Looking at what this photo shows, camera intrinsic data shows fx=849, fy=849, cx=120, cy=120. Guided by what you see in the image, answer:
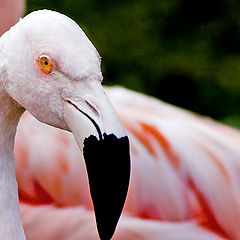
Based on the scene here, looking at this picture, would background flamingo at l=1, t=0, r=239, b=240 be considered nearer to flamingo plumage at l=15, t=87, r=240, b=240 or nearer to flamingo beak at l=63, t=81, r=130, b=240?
flamingo plumage at l=15, t=87, r=240, b=240

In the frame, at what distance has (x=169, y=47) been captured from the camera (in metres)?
5.48

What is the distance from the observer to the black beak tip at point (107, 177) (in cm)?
152

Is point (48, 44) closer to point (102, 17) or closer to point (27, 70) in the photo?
point (27, 70)

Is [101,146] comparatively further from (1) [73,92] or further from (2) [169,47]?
(2) [169,47]

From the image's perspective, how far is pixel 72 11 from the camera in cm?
541

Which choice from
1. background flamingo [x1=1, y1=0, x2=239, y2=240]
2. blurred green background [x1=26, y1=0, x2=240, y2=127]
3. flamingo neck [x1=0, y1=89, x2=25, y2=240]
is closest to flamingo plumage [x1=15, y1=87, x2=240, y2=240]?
background flamingo [x1=1, y1=0, x2=239, y2=240]

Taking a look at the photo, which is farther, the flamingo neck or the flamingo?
the flamingo neck

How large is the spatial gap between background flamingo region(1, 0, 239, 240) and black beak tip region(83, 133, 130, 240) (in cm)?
127

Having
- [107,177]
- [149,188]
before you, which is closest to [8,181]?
[107,177]

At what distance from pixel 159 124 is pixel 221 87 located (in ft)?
7.40

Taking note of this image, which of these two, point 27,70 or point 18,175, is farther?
point 18,175

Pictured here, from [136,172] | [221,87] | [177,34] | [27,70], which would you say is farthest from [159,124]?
[177,34]

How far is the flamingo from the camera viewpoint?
150 cm

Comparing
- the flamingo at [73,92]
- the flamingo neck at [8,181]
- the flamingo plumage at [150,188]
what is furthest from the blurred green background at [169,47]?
the flamingo at [73,92]
